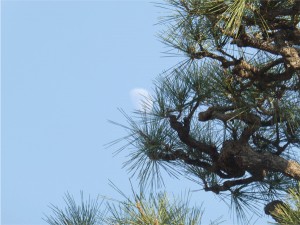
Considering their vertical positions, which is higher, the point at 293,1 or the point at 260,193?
the point at 293,1

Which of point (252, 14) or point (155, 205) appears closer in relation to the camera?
point (155, 205)

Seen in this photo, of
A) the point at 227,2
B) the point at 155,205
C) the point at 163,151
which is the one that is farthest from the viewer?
the point at 163,151

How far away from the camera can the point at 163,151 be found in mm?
1921

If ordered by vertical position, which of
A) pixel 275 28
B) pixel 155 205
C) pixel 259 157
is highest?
pixel 275 28

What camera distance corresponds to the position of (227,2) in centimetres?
162

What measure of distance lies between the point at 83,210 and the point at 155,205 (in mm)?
279

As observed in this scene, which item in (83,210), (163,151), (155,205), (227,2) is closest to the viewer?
(155,205)

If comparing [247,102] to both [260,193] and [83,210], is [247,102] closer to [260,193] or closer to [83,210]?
A: [260,193]

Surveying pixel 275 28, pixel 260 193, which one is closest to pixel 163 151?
pixel 260 193

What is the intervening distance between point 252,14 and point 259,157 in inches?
14.1

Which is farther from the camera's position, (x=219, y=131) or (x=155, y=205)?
(x=219, y=131)

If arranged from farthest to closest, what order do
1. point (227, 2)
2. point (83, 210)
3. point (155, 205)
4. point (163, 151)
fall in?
1. point (163, 151)
2. point (83, 210)
3. point (227, 2)
4. point (155, 205)

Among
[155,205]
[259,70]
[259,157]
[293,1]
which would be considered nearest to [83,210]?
[155,205]

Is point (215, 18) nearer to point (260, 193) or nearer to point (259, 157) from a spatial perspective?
point (259, 157)
